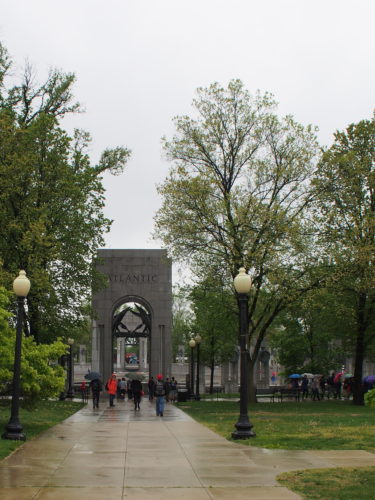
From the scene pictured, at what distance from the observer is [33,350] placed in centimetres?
2047

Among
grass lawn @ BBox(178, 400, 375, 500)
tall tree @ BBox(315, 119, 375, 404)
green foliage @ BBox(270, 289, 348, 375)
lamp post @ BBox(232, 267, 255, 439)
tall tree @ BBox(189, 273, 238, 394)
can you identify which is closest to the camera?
grass lawn @ BBox(178, 400, 375, 500)

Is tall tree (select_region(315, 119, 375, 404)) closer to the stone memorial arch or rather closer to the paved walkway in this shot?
the stone memorial arch

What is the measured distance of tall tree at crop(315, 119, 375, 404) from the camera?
32.8m

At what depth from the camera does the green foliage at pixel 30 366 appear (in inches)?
749

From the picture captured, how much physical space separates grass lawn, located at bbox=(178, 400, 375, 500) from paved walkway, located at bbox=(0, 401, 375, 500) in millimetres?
477

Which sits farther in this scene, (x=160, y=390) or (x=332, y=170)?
(x=332, y=170)

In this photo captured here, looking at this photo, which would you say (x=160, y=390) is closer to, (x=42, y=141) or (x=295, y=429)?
(x=295, y=429)

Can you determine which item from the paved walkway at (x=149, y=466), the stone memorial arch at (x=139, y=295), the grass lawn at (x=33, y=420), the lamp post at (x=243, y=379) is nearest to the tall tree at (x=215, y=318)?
the stone memorial arch at (x=139, y=295)

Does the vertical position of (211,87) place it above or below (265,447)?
above

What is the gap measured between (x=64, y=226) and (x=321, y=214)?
13.5 m

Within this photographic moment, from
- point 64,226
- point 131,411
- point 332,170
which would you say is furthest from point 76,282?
point 332,170

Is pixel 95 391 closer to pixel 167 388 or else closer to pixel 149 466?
pixel 167 388

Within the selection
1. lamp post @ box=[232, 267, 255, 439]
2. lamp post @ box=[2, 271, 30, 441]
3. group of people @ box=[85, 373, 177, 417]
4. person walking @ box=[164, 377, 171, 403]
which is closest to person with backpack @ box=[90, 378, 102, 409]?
group of people @ box=[85, 373, 177, 417]

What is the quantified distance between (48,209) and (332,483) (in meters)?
25.8
